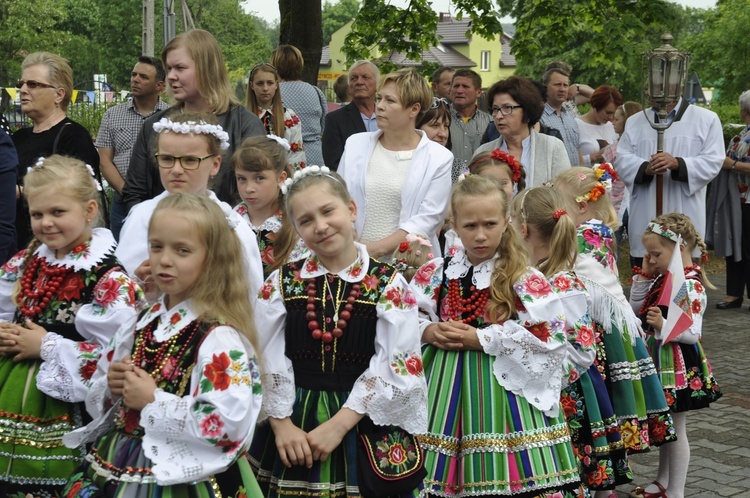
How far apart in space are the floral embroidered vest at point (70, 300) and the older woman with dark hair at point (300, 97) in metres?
5.12

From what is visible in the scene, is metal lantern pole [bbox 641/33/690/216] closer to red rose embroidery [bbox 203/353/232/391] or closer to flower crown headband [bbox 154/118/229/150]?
flower crown headband [bbox 154/118/229/150]

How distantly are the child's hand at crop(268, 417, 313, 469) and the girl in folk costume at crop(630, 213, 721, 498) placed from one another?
2.76 m

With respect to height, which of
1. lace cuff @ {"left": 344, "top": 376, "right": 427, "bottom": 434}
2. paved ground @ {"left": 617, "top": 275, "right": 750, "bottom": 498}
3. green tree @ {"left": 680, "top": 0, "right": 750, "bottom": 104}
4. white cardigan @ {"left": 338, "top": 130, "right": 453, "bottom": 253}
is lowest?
paved ground @ {"left": 617, "top": 275, "right": 750, "bottom": 498}

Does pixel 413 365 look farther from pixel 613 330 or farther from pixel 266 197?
pixel 613 330

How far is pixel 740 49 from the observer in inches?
1518

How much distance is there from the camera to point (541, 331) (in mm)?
4426

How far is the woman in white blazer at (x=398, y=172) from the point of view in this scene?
5645 millimetres

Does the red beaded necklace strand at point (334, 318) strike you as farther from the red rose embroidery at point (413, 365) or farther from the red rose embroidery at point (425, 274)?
the red rose embroidery at point (425, 274)

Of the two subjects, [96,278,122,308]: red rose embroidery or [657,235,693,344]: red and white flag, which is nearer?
[96,278,122,308]: red rose embroidery

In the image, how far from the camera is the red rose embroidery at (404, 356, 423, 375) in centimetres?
380

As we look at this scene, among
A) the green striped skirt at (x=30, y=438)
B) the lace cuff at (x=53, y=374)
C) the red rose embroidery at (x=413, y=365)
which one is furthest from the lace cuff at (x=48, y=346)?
the red rose embroidery at (x=413, y=365)

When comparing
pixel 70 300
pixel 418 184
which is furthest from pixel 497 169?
pixel 70 300

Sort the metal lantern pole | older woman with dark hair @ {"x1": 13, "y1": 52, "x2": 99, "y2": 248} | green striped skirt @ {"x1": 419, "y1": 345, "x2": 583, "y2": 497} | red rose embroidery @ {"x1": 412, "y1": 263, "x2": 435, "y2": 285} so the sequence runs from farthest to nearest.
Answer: the metal lantern pole → older woman with dark hair @ {"x1": 13, "y1": 52, "x2": 99, "y2": 248} → red rose embroidery @ {"x1": 412, "y1": 263, "x2": 435, "y2": 285} → green striped skirt @ {"x1": 419, "y1": 345, "x2": 583, "y2": 497}

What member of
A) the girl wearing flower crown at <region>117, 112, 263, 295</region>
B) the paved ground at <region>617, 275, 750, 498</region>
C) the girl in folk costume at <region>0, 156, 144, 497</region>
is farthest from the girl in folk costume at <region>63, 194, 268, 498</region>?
the paved ground at <region>617, 275, 750, 498</region>
